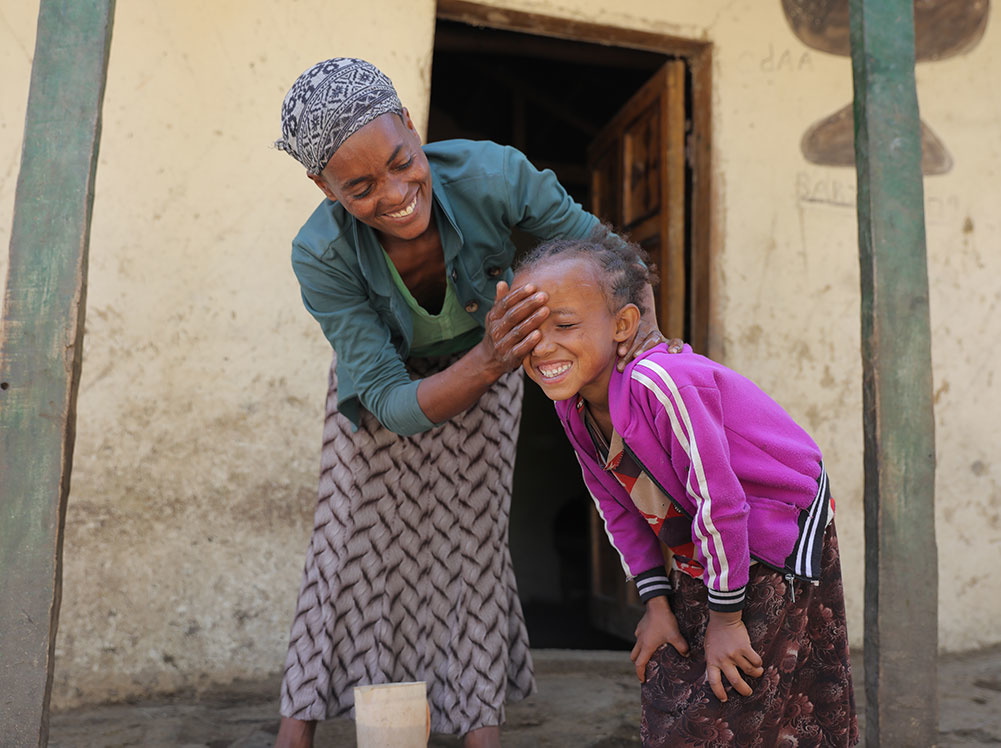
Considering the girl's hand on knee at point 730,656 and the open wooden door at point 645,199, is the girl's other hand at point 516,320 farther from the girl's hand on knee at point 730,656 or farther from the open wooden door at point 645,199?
the open wooden door at point 645,199

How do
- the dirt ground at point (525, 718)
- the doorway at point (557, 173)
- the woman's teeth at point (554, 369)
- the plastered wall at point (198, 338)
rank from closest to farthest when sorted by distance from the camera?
the woman's teeth at point (554, 369), the dirt ground at point (525, 718), the plastered wall at point (198, 338), the doorway at point (557, 173)

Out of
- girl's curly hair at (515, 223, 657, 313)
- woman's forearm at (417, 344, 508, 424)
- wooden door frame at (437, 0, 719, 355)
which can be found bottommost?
woman's forearm at (417, 344, 508, 424)

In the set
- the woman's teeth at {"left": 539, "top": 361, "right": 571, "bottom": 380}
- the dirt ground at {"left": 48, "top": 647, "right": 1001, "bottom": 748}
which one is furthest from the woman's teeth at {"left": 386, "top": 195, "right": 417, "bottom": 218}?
the dirt ground at {"left": 48, "top": 647, "right": 1001, "bottom": 748}

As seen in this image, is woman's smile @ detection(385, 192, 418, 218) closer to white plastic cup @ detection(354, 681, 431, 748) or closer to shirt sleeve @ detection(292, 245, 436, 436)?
shirt sleeve @ detection(292, 245, 436, 436)

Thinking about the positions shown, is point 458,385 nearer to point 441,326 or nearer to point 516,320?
point 516,320

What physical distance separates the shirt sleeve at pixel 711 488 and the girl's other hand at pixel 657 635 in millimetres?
172

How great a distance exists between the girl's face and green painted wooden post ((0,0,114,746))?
94cm

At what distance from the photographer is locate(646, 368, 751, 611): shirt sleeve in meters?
1.49

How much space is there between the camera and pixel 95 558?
2.80 metres

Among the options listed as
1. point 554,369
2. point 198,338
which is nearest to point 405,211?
point 554,369

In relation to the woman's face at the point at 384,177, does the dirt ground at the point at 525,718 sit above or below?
below

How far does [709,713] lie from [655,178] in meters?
2.58

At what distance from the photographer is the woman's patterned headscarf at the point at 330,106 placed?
1663 millimetres

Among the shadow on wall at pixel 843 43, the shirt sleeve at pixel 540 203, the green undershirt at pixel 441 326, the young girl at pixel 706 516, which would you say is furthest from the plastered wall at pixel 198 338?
the young girl at pixel 706 516
